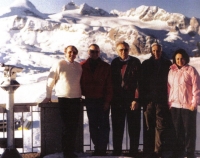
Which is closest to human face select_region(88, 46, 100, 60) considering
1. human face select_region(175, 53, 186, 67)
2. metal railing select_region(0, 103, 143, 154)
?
metal railing select_region(0, 103, 143, 154)

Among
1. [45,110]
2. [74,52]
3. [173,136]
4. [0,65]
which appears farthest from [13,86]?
[173,136]

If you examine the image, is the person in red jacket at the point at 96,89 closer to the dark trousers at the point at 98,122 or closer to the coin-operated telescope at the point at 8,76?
the dark trousers at the point at 98,122

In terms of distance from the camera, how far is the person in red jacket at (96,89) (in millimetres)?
2459

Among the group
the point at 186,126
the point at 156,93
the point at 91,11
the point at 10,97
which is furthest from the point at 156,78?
the point at 91,11

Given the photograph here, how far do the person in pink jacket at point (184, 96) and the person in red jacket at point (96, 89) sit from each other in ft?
2.10

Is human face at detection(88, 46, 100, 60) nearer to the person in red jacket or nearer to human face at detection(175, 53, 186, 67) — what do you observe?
the person in red jacket

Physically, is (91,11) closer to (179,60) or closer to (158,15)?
(158,15)

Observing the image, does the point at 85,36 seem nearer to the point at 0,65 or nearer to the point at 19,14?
the point at 19,14

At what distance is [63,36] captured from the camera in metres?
5.22

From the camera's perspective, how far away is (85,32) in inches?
205

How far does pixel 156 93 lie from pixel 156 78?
153 mm

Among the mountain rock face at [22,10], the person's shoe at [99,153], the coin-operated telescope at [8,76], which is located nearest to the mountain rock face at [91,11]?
the mountain rock face at [22,10]

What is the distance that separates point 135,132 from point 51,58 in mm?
3197

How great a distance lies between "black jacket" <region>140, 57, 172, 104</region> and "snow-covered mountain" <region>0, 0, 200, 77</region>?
2.12 metres
